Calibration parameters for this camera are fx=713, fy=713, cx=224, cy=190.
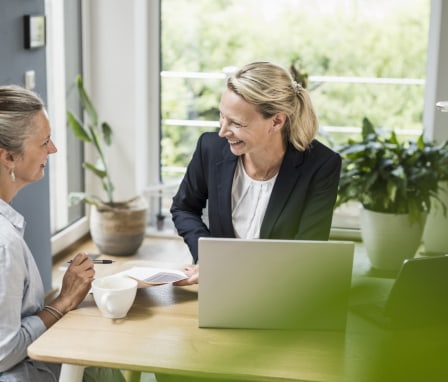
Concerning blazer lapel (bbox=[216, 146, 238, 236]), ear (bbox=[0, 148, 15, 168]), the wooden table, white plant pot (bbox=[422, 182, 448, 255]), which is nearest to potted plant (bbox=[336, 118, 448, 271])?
white plant pot (bbox=[422, 182, 448, 255])

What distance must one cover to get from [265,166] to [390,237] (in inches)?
70.0

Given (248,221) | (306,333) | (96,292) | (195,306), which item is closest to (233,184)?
(248,221)

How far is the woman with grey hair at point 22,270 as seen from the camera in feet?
5.07

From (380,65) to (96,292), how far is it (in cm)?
307

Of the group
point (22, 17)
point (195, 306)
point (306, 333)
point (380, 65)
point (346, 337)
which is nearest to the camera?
point (306, 333)

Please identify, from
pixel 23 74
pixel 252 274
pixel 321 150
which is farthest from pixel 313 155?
pixel 23 74

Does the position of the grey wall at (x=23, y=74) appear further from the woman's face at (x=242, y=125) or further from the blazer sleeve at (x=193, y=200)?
the woman's face at (x=242, y=125)

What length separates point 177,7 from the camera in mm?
4336

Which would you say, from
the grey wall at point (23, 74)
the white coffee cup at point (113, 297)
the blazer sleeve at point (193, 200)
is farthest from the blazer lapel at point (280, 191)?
the grey wall at point (23, 74)

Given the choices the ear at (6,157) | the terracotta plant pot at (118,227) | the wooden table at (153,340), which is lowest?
the terracotta plant pot at (118,227)

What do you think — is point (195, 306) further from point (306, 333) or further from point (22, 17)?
point (22, 17)

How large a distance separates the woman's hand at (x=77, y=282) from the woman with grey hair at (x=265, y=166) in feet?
1.81

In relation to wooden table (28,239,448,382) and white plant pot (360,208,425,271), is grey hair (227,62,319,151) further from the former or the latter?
white plant pot (360,208,425,271)

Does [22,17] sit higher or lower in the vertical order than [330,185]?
higher
